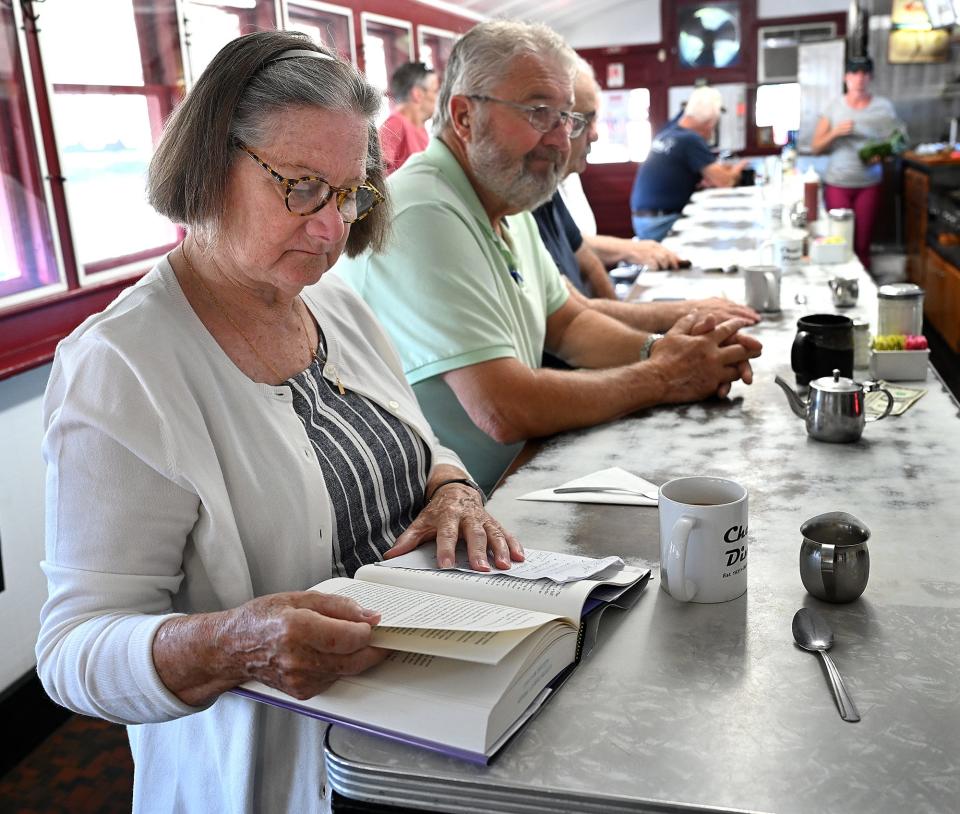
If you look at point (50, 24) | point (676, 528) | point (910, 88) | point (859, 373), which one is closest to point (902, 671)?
point (676, 528)

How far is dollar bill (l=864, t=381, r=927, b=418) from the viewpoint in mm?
1972

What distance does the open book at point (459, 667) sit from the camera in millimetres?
933

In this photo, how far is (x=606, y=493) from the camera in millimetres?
1628

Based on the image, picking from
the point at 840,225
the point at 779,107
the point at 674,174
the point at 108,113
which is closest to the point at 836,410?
the point at 840,225

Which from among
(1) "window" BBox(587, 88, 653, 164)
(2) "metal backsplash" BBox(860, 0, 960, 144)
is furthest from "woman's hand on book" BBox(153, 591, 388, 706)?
(1) "window" BBox(587, 88, 653, 164)

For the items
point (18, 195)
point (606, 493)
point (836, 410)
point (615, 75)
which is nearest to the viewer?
point (606, 493)

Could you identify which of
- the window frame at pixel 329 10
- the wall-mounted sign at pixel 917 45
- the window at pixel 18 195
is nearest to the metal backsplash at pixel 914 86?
the wall-mounted sign at pixel 917 45

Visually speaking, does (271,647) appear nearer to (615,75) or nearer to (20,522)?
(20,522)

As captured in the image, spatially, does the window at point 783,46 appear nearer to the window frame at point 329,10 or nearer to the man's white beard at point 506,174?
the window frame at point 329,10

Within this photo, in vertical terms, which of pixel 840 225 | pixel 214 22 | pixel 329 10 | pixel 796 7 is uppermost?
pixel 796 7

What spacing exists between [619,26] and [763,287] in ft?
30.7

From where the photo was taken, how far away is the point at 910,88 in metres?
9.72

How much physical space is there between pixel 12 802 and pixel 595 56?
10.7 metres

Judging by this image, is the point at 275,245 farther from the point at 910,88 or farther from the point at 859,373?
the point at 910,88
